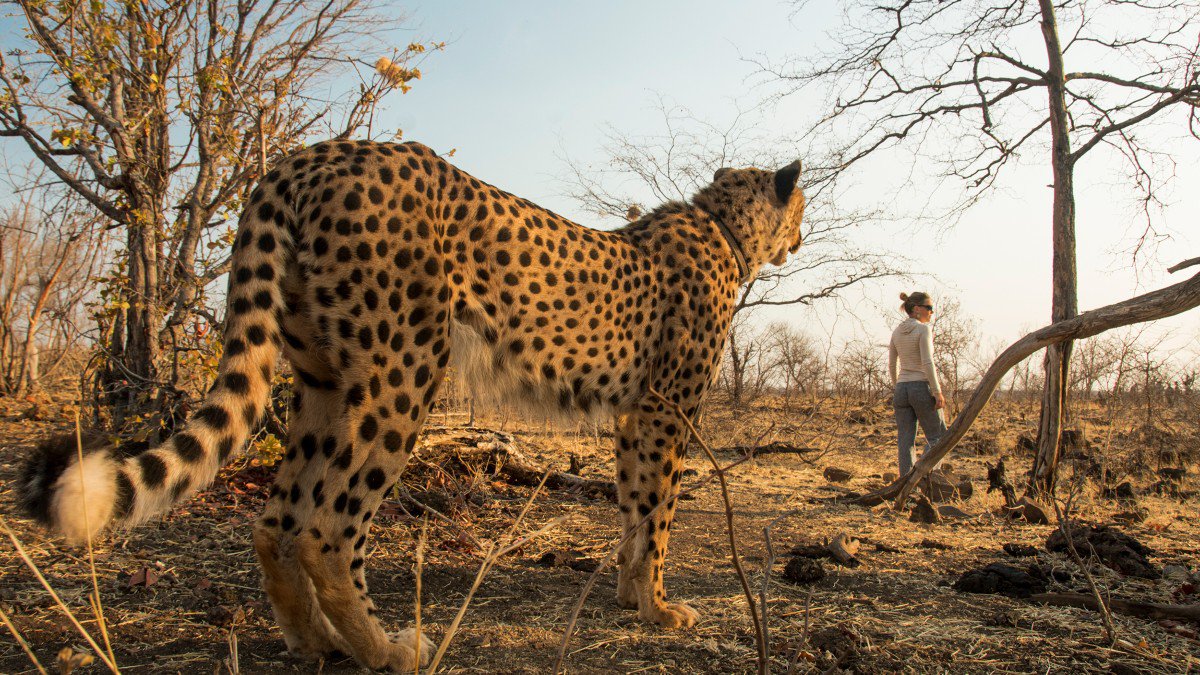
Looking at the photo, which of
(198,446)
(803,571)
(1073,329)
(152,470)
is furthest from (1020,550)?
(152,470)

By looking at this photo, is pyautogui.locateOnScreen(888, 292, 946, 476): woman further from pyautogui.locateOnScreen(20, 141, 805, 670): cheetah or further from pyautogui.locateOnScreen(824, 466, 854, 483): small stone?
pyautogui.locateOnScreen(20, 141, 805, 670): cheetah

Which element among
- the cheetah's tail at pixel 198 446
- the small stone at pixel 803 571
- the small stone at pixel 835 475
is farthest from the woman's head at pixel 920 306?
the cheetah's tail at pixel 198 446

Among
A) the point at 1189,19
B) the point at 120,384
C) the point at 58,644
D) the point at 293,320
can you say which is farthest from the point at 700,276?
the point at 1189,19

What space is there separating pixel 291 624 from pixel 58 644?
96 centimetres

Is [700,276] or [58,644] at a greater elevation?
[700,276]

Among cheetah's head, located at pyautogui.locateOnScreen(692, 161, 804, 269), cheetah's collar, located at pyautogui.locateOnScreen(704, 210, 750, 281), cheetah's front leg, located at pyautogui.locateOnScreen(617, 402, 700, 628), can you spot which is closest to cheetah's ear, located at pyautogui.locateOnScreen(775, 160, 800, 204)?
cheetah's head, located at pyautogui.locateOnScreen(692, 161, 804, 269)

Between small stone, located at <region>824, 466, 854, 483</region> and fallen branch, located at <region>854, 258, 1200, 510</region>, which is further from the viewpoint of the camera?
small stone, located at <region>824, 466, 854, 483</region>

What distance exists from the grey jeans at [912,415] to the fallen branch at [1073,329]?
3.57 metres

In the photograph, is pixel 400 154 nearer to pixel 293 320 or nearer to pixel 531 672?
pixel 293 320

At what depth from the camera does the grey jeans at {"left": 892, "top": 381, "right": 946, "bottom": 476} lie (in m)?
8.04

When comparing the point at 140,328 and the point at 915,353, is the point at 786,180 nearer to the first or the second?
the point at 915,353

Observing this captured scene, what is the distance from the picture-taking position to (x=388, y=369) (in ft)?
9.94

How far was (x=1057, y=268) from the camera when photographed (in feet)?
28.0

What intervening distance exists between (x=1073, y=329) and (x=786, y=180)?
6.72 ft
